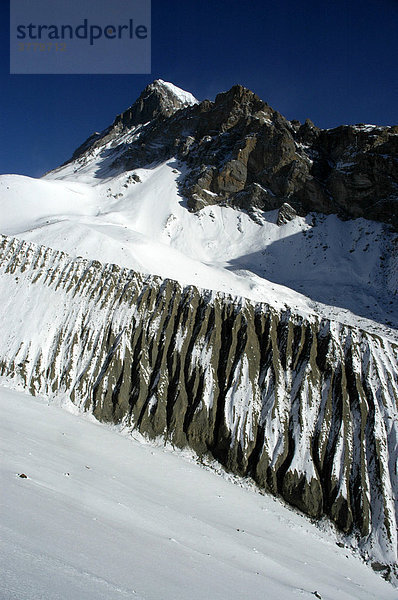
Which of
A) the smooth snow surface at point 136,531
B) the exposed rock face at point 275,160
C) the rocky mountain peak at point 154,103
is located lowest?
the smooth snow surface at point 136,531

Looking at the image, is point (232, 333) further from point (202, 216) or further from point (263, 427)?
point (202, 216)

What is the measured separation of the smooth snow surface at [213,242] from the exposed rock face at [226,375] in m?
12.2

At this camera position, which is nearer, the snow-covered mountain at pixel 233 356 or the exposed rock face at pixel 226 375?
the exposed rock face at pixel 226 375

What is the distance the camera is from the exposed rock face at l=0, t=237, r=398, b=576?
18391 millimetres

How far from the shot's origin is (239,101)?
87.8 meters

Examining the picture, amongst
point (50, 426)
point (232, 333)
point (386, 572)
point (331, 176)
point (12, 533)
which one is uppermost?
point (331, 176)

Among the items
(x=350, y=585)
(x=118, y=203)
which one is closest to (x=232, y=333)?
(x=350, y=585)

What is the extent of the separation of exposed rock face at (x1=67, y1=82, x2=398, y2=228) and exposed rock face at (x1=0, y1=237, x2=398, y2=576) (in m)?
49.0

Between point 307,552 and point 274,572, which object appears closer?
point 274,572

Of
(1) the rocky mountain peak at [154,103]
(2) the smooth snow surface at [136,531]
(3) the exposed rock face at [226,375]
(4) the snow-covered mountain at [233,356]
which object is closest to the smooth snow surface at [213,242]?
(4) the snow-covered mountain at [233,356]

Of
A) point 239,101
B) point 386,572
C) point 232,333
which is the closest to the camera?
point 386,572

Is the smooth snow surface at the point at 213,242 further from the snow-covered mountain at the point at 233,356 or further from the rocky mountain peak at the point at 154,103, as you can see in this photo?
the rocky mountain peak at the point at 154,103

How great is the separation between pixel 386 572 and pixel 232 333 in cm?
1473

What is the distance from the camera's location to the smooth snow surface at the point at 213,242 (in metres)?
42.0
